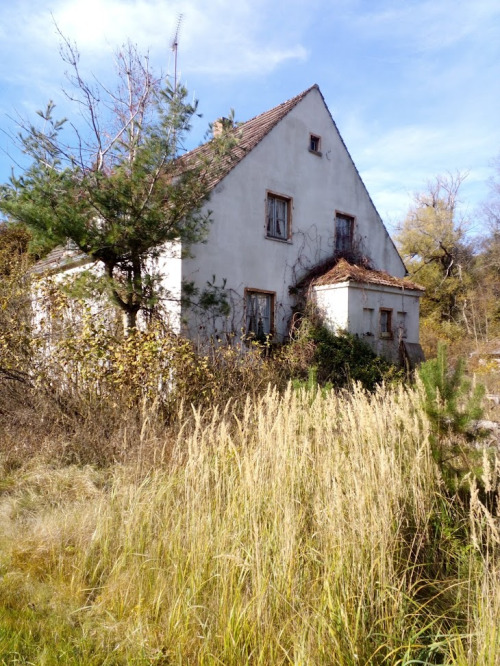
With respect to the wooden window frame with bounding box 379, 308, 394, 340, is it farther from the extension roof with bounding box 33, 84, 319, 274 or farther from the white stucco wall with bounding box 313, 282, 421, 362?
the extension roof with bounding box 33, 84, 319, 274

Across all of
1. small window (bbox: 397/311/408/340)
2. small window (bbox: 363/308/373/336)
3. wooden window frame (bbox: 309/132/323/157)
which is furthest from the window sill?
small window (bbox: 397/311/408/340)

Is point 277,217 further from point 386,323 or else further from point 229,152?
point 229,152

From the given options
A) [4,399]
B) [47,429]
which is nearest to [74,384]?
[47,429]

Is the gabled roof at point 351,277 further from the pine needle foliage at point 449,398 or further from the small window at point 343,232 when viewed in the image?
the pine needle foliage at point 449,398

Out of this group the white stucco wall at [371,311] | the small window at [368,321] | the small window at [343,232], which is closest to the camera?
the white stucco wall at [371,311]

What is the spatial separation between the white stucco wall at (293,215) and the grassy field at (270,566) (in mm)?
7702

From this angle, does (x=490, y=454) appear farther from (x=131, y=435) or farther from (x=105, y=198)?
(x=105, y=198)

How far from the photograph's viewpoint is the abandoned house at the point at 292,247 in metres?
12.4

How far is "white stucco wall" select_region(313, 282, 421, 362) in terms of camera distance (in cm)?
1385

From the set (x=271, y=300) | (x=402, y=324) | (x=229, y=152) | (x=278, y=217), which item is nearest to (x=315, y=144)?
(x=278, y=217)

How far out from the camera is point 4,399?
7.51 metres

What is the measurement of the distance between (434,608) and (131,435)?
3.91 meters

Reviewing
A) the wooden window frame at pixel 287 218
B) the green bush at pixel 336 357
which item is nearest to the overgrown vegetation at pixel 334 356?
the green bush at pixel 336 357

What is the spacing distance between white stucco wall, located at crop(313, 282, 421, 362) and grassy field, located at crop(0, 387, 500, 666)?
962 cm
